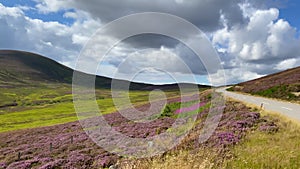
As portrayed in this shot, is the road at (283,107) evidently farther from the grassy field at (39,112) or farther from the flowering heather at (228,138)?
the grassy field at (39,112)

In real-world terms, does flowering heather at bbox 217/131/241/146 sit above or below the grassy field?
above

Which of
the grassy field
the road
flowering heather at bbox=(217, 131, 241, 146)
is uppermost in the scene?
the road

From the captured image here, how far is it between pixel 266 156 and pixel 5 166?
19378 mm

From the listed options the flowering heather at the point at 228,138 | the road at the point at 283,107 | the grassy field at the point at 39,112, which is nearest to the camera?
the flowering heather at the point at 228,138

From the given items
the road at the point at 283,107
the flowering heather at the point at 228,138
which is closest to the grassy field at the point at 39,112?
the road at the point at 283,107

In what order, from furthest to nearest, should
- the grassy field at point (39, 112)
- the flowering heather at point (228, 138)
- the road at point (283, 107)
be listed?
1. the grassy field at point (39, 112)
2. the road at point (283, 107)
3. the flowering heather at point (228, 138)

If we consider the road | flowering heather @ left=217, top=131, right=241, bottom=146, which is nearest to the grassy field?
the road

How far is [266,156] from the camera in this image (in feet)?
33.9

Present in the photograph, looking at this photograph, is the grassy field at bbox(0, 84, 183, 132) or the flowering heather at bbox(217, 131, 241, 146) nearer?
the flowering heather at bbox(217, 131, 241, 146)

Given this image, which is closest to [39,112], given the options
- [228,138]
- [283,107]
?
[283,107]

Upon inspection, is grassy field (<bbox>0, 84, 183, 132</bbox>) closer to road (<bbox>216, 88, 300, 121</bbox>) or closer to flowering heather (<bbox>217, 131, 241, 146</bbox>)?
road (<bbox>216, 88, 300, 121</bbox>)

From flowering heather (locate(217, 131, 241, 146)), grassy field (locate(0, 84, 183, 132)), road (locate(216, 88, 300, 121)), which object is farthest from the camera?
grassy field (locate(0, 84, 183, 132))

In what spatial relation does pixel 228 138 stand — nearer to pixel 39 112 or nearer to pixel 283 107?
pixel 283 107

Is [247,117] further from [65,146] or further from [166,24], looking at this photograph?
[65,146]
